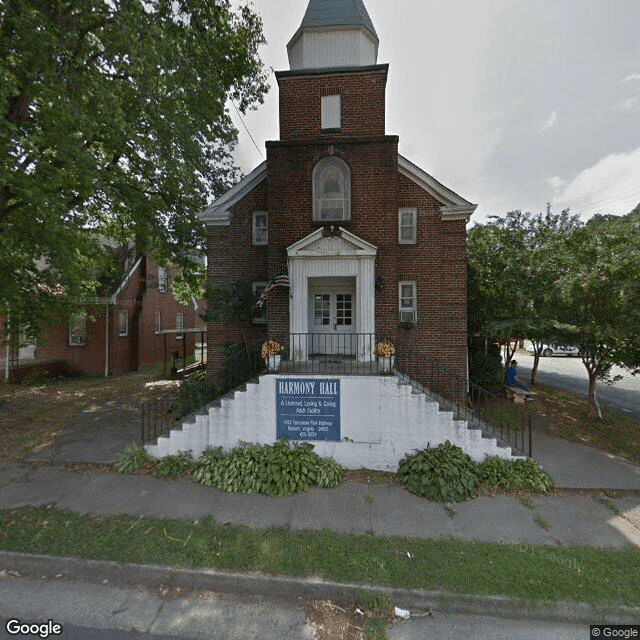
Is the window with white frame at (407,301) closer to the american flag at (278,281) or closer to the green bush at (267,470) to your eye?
the american flag at (278,281)

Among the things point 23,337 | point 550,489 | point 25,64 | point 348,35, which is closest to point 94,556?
point 550,489

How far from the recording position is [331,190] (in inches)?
337

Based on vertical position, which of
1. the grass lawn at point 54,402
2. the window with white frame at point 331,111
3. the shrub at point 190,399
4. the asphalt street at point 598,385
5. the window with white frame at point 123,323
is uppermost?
the window with white frame at point 331,111

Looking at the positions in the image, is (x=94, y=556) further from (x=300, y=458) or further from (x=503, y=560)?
(x=503, y=560)

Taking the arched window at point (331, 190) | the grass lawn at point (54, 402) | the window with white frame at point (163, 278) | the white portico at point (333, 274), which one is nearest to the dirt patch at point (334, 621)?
the white portico at point (333, 274)

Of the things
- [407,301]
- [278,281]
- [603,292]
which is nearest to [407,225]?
[407,301]

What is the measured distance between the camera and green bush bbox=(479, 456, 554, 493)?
18.7 ft

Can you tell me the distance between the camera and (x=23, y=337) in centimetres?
1428

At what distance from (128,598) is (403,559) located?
128 inches

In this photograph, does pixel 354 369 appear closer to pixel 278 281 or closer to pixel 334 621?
pixel 278 281

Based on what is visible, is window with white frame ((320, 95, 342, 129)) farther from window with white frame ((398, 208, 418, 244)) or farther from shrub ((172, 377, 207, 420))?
shrub ((172, 377, 207, 420))

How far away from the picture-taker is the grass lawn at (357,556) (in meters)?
3.57

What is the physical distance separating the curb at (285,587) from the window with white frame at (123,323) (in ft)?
49.7

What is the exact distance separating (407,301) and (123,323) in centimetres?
1581
